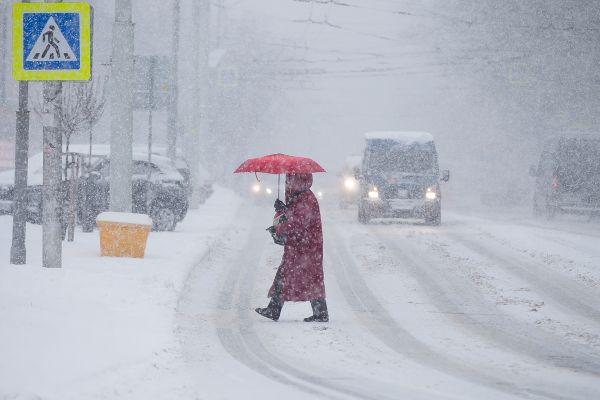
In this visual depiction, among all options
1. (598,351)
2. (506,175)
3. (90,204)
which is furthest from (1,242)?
(506,175)

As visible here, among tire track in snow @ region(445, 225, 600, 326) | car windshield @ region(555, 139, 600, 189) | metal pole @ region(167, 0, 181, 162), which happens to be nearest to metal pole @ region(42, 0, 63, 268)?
tire track in snow @ region(445, 225, 600, 326)

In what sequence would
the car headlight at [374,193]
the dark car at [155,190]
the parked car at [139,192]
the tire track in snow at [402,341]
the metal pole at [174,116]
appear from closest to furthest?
the tire track in snow at [402,341] < the parked car at [139,192] < the dark car at [155,190] < the car headlight at [374,193] < the metal pole at [174,116]

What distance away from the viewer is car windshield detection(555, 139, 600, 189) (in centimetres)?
3034

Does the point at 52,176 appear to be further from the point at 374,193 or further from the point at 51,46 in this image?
the point at 374,193

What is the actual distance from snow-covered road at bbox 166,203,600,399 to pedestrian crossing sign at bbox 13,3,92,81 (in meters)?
3.03

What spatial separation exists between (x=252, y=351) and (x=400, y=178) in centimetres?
1828

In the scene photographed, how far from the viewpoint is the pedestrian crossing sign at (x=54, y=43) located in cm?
1091

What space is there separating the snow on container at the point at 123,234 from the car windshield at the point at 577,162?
62.1 feet


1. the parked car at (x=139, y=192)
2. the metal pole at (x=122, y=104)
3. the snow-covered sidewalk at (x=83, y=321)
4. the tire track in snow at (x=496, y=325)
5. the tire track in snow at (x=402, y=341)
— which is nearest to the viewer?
the snow-covered sidewalk at (x=83, y=321)

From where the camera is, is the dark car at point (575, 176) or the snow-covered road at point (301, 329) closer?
the snow-covered road at point (301, 329)

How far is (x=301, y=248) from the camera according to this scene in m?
10.4

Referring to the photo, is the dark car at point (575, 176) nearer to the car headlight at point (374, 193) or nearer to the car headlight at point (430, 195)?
the car headlight at point (430, 195)

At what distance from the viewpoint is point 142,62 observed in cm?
2069

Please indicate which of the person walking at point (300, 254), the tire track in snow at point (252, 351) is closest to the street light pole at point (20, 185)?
the tire track in snow at point (252, 351)
